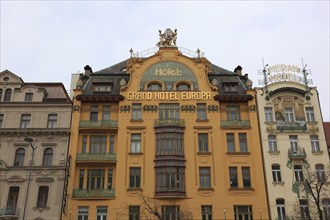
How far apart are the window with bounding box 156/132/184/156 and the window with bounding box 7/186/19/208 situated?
1463 cm

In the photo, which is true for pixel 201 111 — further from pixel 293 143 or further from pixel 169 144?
pixel 293 143

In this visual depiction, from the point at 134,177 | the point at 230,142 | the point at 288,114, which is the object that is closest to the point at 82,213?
the point at 134,177

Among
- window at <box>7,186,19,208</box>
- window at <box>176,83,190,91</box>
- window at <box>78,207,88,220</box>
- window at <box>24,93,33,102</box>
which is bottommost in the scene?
window at <box>78,207,88,220</box>

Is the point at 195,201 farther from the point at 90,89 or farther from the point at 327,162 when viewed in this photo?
the point at 90,89

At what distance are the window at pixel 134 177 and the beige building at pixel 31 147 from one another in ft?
A: 22.5

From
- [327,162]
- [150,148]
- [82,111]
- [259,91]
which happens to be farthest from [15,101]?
[327,162]

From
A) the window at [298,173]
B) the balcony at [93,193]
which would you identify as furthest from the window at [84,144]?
the window at [298,173]

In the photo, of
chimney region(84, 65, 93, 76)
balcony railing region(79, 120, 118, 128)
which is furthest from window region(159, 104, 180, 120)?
chimney region(84, 65, 93, 76)

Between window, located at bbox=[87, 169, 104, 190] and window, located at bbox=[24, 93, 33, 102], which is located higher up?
window, located at bbox=[24, 93, 33, 102]

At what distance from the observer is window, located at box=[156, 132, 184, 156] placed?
132 ft

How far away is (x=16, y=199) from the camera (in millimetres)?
38250

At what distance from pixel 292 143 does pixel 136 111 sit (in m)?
17.1

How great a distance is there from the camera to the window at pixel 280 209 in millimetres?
37641

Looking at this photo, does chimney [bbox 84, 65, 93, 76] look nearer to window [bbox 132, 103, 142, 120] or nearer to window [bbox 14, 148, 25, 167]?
window [bbox 132, 103, 142, 120]
